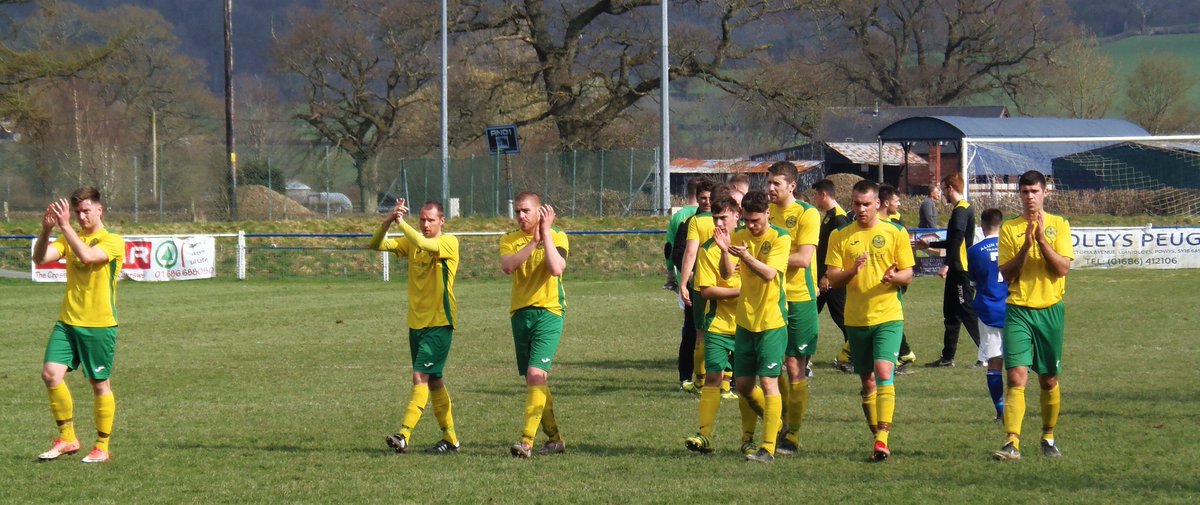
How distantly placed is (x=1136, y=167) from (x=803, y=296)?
29.3 m

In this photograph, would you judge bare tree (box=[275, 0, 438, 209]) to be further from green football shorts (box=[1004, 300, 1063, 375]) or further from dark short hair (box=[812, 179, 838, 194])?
green football shorts (box=[1004, 300, 1063, 375])

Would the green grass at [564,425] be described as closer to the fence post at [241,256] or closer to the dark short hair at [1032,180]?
the dark short hair at [1032,180]

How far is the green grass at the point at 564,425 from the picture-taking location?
7.13m

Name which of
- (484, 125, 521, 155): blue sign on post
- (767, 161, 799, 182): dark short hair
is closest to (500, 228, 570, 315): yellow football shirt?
(767, 161, 799, 182): dark short hair

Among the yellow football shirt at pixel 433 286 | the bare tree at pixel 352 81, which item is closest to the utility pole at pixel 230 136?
the bare tree at pixel 352 81

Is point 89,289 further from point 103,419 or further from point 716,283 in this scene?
point 716,283

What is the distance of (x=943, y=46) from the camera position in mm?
70812

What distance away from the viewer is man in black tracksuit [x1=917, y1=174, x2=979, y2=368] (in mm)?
12461

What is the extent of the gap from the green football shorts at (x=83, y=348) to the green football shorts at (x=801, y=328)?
15.3ft

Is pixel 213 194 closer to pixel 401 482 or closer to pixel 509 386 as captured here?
pixel 509 386

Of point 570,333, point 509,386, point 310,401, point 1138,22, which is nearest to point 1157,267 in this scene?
point 570,333

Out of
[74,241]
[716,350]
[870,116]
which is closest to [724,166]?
[870,116]

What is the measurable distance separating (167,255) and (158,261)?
25cm

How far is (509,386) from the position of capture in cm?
1205
